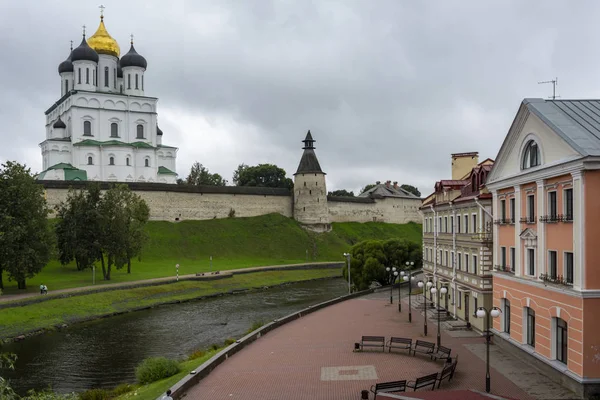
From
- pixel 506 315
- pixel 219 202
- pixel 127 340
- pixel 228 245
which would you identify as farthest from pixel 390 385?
pixel 219 202

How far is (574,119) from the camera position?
18.0m

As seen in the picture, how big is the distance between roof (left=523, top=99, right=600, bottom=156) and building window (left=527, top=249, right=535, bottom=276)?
14.5ft

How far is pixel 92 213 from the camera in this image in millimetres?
45344

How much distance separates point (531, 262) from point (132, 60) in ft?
239

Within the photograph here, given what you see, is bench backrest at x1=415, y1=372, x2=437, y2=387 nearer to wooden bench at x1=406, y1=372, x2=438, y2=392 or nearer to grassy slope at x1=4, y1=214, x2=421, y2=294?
wooden bench at x1=406, y1=372, x2=438, y2=392

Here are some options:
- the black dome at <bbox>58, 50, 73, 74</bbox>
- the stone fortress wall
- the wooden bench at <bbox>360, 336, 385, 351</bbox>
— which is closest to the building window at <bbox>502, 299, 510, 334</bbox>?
the wooden bench at <bbox>360, 336, 385, 351</bbox>

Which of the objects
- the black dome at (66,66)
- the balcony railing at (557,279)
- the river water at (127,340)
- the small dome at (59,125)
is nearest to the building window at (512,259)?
the balcony railing at (557,279)

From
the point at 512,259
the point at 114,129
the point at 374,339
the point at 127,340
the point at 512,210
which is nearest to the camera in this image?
the point at 512,210

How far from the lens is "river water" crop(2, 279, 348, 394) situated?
22922 millimetres

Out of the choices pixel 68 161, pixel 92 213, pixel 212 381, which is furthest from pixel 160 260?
pixel 212 381

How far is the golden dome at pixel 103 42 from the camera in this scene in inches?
3150

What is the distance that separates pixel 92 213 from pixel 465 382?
3574 centimetres

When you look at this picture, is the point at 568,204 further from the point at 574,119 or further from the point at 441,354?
the point at 441,354

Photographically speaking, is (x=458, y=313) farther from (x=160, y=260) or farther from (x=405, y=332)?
(x=160, y=260)
